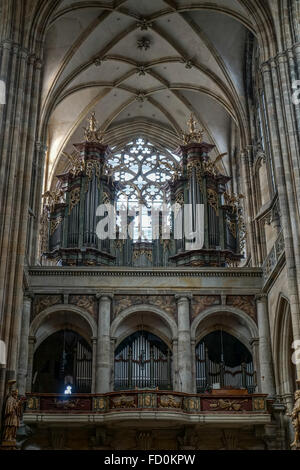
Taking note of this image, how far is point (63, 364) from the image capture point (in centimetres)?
2044

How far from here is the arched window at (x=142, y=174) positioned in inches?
1083

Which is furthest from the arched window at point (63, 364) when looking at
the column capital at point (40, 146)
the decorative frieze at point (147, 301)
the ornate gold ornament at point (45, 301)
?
the column capital at point (40, 146)

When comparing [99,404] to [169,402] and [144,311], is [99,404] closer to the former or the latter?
[169,402]

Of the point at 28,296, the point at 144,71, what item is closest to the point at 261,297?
the point at 28,296

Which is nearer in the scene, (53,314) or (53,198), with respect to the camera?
(53,314)

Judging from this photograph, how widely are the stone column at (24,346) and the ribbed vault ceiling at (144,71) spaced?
24.7 ft

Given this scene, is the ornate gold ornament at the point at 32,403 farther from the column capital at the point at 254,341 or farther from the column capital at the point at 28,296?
the column capital at the point at 254,341

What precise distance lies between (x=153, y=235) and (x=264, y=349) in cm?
633

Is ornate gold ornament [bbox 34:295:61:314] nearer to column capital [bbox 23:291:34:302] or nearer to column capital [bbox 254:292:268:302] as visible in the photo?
column capital [bbox 23:291:34:302]

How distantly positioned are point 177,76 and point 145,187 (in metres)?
4.77

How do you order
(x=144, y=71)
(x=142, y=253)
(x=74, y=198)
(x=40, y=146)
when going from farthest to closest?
1. (x=144, y=71)
2. (x=40, y=146)
3. (x=74, y=198)
4. (x=142, y=253)

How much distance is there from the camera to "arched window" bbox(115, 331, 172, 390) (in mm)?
20469
